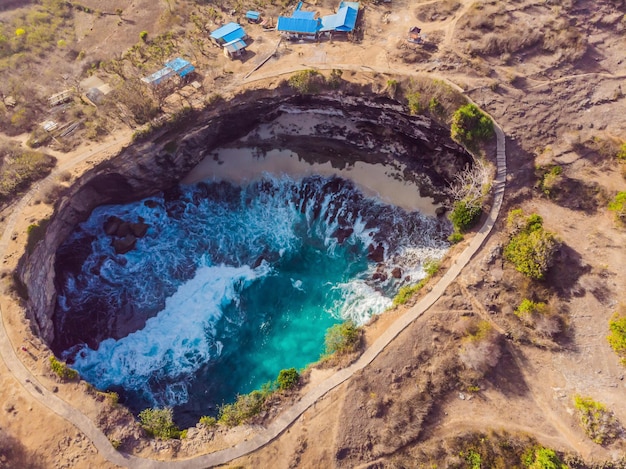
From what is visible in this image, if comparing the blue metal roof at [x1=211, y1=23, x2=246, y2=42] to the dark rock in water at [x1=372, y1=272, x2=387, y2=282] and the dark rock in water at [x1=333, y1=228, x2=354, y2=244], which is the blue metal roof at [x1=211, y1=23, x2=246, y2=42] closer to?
the dark rock in water at [x1=333, y1=228, x2=354, y2=244]

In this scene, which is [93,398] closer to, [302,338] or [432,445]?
[302,338]

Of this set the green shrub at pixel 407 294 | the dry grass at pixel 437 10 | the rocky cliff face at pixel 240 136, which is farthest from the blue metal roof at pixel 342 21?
the green shrub at pixel 407 294

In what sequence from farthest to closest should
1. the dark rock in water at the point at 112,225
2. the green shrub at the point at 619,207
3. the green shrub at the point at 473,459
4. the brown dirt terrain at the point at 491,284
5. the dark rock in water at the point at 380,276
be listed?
the dark rock in water at the point at 112,225 → the dark rock in water at the point at 380,276 → the green shrub at the point at 619,207 → the brown dirt terrain at the point at 491,284 → the green shrub at the point at 473,459

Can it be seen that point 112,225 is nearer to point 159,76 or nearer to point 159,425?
point 159,76

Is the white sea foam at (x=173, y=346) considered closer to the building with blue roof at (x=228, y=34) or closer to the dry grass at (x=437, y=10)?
the building with blue roof at (x=228, y=34)

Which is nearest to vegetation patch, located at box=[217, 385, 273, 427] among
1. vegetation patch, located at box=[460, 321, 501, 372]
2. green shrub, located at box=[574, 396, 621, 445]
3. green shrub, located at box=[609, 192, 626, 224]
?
vegetation patch, located at box=[460, 321, 501, 372]
